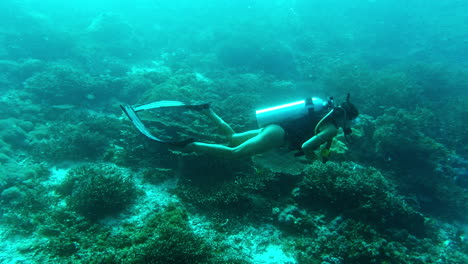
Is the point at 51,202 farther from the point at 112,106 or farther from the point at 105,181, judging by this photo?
the point at 112,106

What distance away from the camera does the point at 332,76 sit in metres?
17.1

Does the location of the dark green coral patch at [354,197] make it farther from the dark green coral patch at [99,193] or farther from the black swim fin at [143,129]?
the dark green coral patch at [99,193]

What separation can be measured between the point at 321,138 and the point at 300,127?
0.58 meters

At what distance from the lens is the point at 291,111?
15.1ft

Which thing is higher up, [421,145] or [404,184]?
[421,145]

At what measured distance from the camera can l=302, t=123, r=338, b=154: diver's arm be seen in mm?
4078

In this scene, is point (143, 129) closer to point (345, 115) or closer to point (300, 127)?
point (300, 127)

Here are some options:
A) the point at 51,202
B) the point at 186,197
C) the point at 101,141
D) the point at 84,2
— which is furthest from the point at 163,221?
the point at 84,2

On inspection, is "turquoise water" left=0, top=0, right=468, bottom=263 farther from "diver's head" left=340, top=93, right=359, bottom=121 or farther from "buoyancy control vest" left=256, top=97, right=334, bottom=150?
"buoyancy control vest" left=256, top=97, right=334, bottom=150

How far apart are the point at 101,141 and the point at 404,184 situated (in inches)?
397

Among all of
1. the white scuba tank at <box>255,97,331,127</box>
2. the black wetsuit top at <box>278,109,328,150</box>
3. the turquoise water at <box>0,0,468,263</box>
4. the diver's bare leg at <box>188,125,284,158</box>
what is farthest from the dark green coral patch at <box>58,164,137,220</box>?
the black wetsuit top at <box>278,109,328,150</box>

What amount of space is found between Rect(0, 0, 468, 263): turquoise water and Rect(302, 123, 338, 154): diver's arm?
15.2 inches

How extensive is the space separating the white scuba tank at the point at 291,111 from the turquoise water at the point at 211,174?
0.94 meters

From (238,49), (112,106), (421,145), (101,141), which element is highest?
(238,49)
